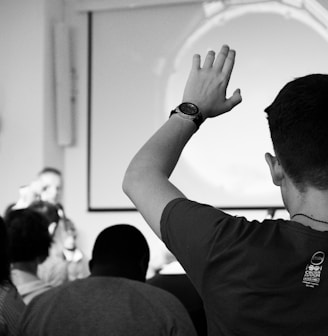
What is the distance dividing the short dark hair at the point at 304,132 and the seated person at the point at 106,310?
94 centimetres

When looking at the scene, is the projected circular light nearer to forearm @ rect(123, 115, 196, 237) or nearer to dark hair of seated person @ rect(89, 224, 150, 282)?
dark hair of seated person @ rect(89, 224, 150, 282)

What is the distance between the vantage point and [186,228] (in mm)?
882

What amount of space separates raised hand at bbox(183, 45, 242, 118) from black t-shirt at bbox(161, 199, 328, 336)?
0.18 m

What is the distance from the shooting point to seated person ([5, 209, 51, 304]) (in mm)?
2451

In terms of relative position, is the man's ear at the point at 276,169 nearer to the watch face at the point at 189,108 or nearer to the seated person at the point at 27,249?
the watch face at the point at 189,108

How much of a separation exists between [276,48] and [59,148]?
6.78 feet

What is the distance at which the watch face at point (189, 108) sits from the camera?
98 cm

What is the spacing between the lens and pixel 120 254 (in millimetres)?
1901

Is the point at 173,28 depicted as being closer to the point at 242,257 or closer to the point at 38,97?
the point at 38,97

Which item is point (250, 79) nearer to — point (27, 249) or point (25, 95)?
point (25, 95)

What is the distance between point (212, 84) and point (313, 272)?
302 mm

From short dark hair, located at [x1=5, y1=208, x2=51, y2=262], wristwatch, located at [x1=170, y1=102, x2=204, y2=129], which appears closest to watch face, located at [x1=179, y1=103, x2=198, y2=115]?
wristwatch, located at [x1=170, y1=102, x2=204, y2=129]

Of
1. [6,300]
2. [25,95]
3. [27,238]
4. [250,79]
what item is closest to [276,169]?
[6,300]

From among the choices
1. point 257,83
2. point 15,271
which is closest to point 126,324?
point 15,271
